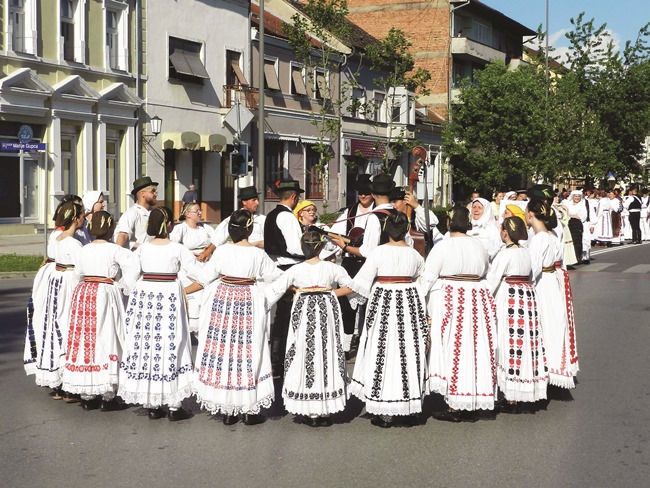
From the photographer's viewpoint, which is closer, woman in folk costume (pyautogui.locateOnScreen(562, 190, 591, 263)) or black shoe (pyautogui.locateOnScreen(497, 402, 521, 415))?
black shoe (pyautogui.locateOnScreen(497, 402, 521, 415))

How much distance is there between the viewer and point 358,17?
2317 inches

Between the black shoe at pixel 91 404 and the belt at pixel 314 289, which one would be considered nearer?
the belt at pixel 314 289

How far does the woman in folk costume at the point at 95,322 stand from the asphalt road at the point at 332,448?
0.86 ft

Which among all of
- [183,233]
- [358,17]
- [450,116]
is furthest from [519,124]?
[183,233]

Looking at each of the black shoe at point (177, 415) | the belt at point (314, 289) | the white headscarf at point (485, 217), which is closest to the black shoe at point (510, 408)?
the belt at point (314, 289)

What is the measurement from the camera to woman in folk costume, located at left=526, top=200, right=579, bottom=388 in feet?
27.8

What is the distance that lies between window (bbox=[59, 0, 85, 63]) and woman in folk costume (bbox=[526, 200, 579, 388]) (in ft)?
72.7

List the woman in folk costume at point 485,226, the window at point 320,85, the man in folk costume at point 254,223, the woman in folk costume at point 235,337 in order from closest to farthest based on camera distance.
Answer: the woman in folk costume at point 235,337 → the man in folk costume at point 254,223 → the woman in folk costume at point 485,226 → the window at point 320,85

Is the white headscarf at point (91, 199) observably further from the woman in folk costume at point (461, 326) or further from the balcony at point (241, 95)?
the balcony at point (241, 95)

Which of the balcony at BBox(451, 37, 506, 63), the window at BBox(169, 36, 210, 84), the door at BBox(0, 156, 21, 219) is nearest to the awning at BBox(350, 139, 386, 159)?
the window at BBox(169, 36, 210, 84)

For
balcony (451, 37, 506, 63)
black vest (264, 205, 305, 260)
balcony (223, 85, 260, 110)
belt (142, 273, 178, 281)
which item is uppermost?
balcony (451, 37, 506, 63)

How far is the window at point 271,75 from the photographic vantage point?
3766cm

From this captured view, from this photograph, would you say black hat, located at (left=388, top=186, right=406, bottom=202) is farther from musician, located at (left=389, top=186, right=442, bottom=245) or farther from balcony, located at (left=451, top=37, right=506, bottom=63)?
balcony, located at (left=451, top=37, right=506, bottom=63)

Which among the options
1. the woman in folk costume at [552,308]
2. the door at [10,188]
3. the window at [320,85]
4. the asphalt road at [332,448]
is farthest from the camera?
the window at [320,85]
